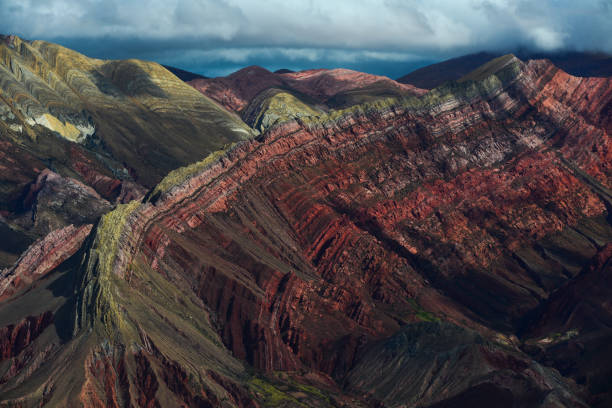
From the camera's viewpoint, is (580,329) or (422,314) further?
(422,314)

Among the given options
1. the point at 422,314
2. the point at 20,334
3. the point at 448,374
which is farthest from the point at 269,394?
the point at 422,314

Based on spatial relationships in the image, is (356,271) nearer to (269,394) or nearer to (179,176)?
(179,176)

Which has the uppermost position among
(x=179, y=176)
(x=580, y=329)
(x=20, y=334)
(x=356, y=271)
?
(x=179, y=176)

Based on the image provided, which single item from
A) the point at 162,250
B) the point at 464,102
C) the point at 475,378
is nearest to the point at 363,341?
the point at 475,378

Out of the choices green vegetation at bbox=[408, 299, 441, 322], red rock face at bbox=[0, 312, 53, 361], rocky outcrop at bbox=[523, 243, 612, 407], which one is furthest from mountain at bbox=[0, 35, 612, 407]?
green vegetation at bbox=[408, 299, 441, 322]

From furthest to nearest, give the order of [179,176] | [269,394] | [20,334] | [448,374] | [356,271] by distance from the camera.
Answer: [356,271] < [179,176] < [269,394] < [20,334] < [448,374]

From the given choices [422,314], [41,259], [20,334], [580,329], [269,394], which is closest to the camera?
[20,334]

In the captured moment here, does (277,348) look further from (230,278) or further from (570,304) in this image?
(570,304)

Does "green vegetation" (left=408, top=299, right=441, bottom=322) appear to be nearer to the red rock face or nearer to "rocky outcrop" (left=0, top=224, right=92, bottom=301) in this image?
"rocky outcrop" (left=0, top=224, right=92, bottom=301)
